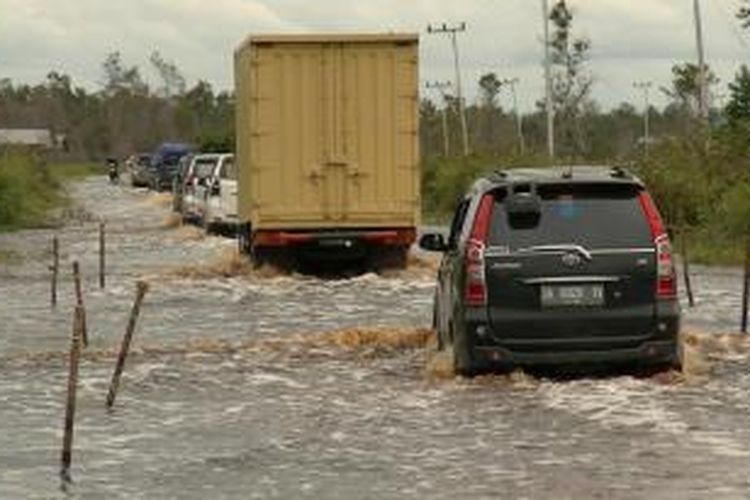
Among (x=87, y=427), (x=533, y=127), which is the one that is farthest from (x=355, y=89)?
(x=533, y=127)

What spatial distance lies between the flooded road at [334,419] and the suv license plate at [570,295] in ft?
2.12

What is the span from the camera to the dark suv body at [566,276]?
41.9 feet

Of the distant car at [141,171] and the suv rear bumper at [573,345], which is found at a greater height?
the suv rear bumper at [573,345]

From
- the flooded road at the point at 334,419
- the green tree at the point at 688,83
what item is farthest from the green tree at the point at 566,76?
the flooded road at the point at 334,419

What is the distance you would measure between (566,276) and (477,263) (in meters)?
0.66

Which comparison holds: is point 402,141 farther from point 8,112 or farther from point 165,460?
point 8,112

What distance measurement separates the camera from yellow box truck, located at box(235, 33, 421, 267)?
23.2 metres

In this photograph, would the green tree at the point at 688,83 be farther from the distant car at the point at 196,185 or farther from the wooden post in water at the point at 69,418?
the wooden post in water at the point at 69,418

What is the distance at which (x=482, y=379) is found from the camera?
13297mm

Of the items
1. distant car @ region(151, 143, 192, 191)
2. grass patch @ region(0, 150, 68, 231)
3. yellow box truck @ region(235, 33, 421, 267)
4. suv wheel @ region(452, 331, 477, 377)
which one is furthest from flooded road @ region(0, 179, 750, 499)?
distant car @ region(151, 143, 192, 191)

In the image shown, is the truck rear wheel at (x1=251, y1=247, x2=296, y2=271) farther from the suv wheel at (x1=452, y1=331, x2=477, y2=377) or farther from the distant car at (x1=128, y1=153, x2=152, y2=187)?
the distant car at (x1=128, y1=153, x2=152, y2=187)

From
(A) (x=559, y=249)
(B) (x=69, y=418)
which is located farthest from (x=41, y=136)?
(B) (x=69, y=418)

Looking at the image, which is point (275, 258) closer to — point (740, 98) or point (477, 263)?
point (477, 263)

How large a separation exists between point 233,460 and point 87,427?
1.82 meters
